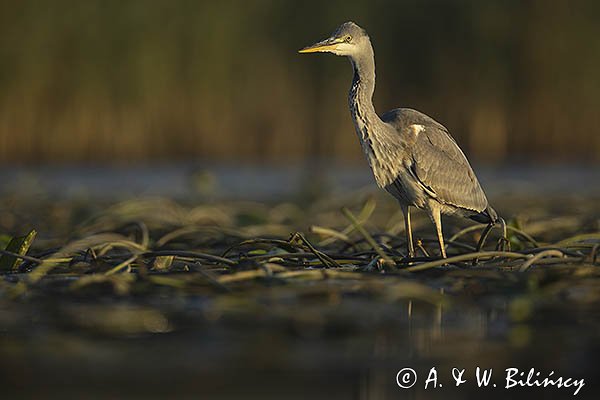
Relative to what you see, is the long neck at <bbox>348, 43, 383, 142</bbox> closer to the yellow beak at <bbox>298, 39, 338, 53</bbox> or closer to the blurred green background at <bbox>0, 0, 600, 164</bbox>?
the yellow beak at <bbox>298, 39, 338, 53</bbox>

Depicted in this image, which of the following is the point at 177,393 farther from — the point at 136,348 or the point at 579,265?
the point at 579,265

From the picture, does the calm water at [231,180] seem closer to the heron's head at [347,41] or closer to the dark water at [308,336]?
the heron's head at [347,41]

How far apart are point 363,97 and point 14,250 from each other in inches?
77.9

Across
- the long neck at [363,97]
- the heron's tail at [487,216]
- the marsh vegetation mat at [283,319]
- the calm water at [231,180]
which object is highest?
the long neck at [363,97]

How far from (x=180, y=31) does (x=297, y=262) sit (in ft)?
35.9

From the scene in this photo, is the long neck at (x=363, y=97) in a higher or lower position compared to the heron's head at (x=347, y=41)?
lower

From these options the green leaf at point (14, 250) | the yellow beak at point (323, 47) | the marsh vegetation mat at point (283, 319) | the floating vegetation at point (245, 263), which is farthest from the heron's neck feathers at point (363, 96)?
the green leaf at point (14, 250)

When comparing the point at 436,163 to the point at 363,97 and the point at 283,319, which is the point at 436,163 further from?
the point at 283,319

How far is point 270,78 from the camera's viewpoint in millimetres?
15375

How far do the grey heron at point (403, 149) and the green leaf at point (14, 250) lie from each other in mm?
1711

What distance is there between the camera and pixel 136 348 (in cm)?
327

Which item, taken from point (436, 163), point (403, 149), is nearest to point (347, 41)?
→ point (403, 149)

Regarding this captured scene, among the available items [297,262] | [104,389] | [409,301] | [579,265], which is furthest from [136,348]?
[579,265]

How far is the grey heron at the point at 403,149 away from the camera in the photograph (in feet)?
17.7
